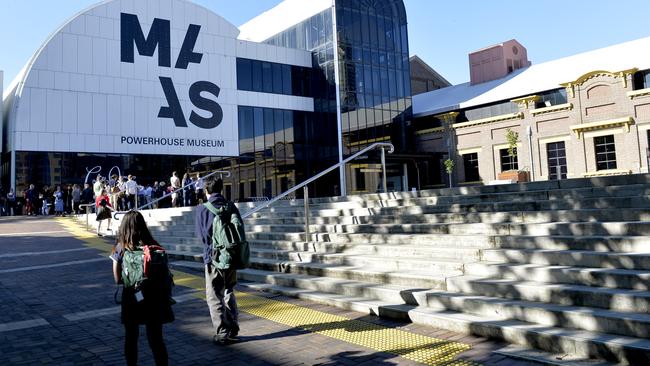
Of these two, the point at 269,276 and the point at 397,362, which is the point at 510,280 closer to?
the point at 397,362

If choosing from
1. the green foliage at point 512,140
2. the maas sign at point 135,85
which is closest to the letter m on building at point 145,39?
the maas sign at point 135,85

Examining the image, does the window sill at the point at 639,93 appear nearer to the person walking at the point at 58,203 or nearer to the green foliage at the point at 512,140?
the green foliage at the point at 512,140

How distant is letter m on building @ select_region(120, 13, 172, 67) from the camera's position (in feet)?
95.7

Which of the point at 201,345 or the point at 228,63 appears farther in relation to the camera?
the point at 228,63

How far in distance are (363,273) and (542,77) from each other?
3183cm

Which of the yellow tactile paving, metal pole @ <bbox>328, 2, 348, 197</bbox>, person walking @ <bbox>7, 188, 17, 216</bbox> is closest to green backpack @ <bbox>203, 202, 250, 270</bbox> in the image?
the yellow tactile paving

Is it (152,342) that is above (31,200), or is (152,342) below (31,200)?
below

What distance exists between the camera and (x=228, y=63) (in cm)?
3303

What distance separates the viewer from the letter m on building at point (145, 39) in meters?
29.2

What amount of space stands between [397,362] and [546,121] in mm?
30724

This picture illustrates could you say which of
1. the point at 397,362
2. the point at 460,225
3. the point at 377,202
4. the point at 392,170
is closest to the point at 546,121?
the point at 392,170

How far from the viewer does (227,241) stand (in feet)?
17.1

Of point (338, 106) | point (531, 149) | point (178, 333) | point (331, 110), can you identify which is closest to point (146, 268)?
point (178, 333)

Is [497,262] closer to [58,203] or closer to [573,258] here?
[573,258]
